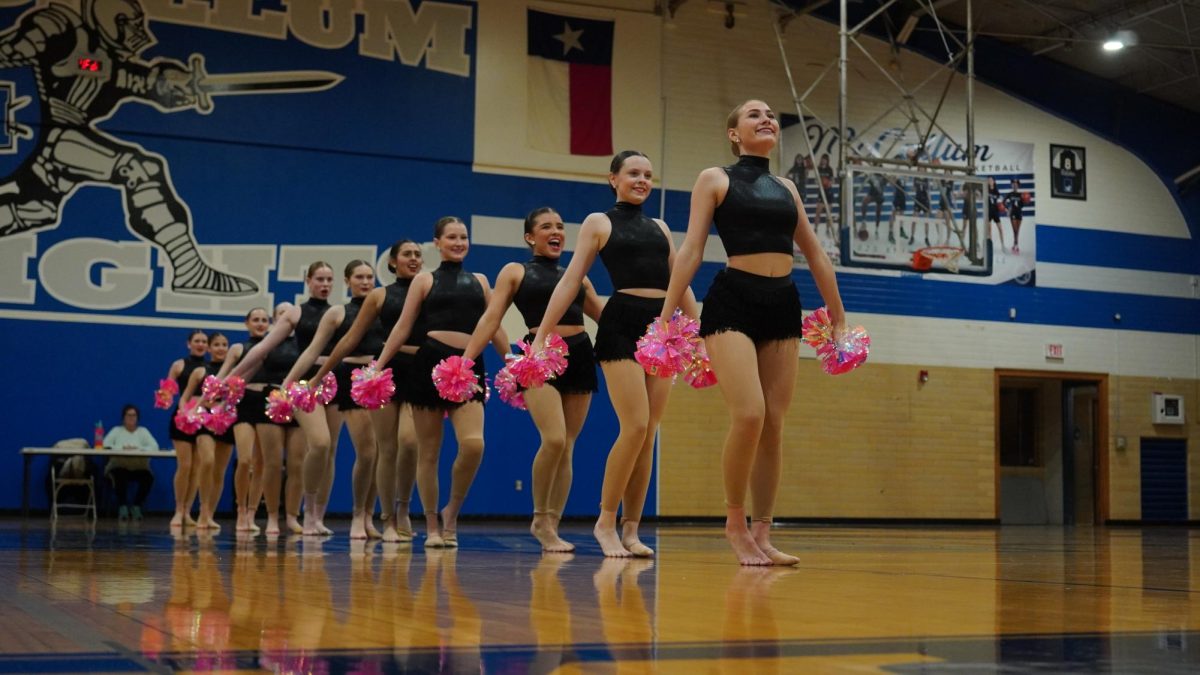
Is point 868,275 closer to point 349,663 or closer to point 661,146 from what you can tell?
point 661,146

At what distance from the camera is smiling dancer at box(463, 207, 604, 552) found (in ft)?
23.4

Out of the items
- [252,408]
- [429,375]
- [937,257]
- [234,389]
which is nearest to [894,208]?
[937,257]

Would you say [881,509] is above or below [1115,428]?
below

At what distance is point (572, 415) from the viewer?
24.2 ft

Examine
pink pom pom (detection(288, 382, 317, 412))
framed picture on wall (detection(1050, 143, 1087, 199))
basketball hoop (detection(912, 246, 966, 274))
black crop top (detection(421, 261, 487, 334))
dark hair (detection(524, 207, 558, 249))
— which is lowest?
pink pom pom (detection(288, 382, 317, 412))

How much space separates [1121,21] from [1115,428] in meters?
6.04

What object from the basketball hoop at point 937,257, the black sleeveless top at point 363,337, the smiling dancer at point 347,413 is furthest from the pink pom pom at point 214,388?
the basketball hoop at point 937,257

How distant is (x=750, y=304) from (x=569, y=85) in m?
12.0

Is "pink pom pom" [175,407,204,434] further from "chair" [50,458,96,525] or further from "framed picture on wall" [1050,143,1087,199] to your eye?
"framed picture on wall" [1050,143,1087,199]

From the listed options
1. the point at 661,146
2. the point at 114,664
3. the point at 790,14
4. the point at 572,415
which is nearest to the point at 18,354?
the point at 661,146

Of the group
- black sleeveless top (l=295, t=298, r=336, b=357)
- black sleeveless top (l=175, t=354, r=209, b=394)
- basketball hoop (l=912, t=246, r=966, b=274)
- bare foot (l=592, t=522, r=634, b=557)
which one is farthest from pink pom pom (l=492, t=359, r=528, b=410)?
basketball hoop (l=912, t=246, r=966, b=274)

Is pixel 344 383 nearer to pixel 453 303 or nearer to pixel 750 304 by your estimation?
pixel 453 303

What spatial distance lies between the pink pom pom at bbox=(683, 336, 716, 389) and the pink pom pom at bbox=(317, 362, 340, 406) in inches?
152

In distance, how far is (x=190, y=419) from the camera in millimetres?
10844
